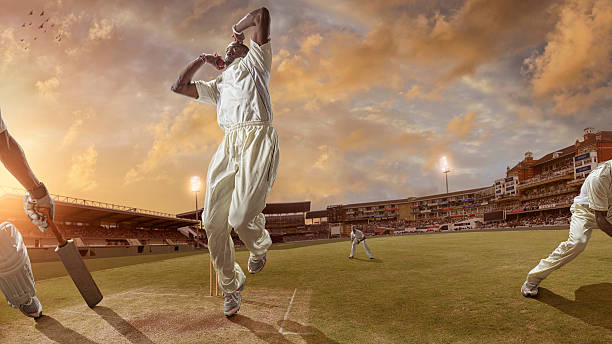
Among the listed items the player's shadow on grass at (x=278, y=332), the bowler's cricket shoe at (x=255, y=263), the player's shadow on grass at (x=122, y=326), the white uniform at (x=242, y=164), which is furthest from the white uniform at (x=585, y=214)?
the player's shadow on grass at (x=122, y=326)

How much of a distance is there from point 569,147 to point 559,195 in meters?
15.4

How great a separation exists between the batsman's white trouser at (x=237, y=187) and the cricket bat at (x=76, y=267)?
1.84 meters

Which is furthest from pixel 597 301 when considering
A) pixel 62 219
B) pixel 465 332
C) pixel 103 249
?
pixel 62 219

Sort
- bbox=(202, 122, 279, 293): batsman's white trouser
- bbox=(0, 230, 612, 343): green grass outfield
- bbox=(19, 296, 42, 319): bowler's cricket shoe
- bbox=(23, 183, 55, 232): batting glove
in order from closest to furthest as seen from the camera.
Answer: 1. bbox=(0, 230, 612, 343): green grass outfield
2. bbox=(23, 183, 55, 232): batting glove
3. bbox=(202, 122, 279, 293): batsman's white trouser
4. bbox=(19, 296, 42, 319): bowler's cricket shoe

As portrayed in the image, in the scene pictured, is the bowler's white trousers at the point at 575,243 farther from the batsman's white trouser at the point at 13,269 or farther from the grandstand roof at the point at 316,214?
the grandstand roof at the point at 316,214

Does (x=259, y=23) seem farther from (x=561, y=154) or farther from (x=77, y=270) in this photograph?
(x=561, y=154)

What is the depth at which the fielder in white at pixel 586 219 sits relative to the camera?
A: 159 inches

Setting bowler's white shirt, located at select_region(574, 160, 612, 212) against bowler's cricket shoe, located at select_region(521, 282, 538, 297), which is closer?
bowler's white shirt, located at select_region(574, 160, 612, 212)

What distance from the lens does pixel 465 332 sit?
11.3ft

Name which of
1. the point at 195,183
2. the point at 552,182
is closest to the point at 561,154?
the point at 552,182

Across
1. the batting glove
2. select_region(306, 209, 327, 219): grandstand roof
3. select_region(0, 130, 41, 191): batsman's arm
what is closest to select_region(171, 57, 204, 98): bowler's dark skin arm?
select_region(0, 130, 41, 191): batsman's arm

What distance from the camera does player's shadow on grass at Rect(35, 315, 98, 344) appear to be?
3469 mm

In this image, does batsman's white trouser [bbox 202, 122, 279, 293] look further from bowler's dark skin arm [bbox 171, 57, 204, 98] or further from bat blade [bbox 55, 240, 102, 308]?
bat blade [bbox 55, 240, 102, 308]

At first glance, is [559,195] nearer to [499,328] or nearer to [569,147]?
[569,147]
